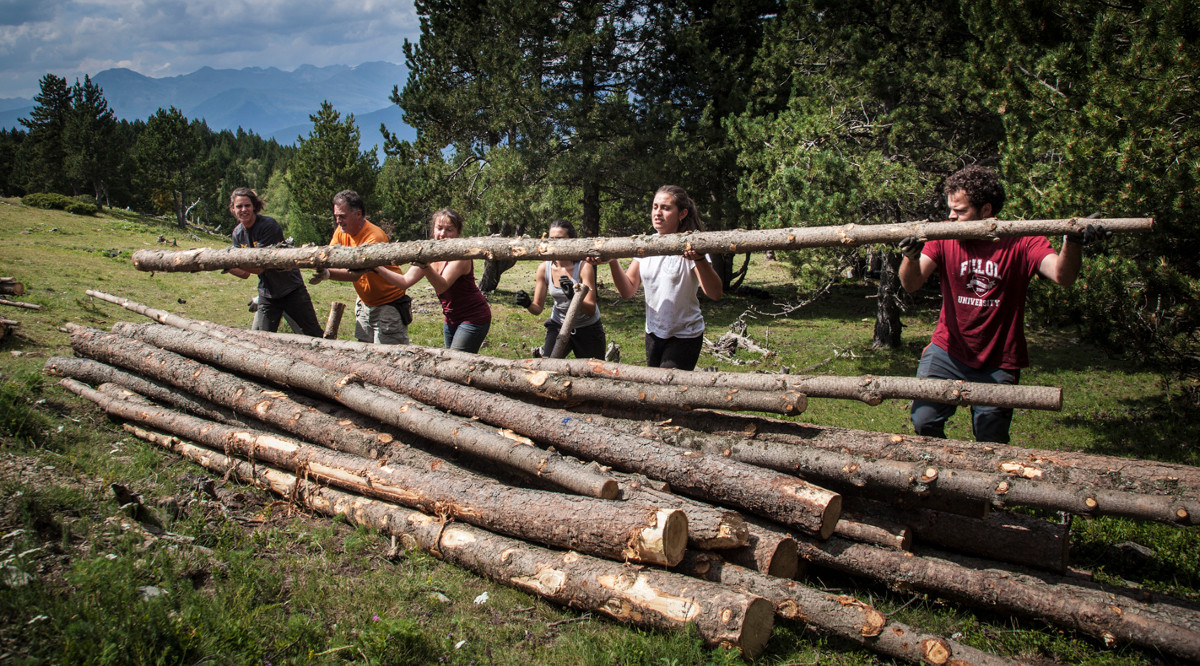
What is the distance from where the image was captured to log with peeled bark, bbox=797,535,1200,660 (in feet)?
9.93

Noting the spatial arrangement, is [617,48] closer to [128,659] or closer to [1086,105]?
[1086,105]

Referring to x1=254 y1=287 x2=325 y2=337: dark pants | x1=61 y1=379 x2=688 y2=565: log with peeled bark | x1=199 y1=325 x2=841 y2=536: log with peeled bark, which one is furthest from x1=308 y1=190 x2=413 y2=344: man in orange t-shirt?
x1=61 y1=379 x2=688 y2=565: log with peeled bark

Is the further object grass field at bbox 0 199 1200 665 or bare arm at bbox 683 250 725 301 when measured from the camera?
bare arm at bbox 683 250 725 301

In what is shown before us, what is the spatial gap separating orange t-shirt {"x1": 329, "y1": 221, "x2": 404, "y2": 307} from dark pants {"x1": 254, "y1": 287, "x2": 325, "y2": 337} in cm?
86

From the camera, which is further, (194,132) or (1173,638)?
(194,132)

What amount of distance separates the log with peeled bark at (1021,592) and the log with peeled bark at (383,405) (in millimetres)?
1466

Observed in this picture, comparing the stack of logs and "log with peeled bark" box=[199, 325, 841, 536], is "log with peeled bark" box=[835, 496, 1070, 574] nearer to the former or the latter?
the stack of logs

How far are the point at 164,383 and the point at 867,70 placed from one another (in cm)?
1129

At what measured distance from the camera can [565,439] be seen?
4.12m

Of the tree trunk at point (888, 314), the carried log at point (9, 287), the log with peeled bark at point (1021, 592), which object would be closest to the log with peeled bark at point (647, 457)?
the log with peeled bark at point (1021, 592)

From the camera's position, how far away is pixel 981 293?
4.25 m

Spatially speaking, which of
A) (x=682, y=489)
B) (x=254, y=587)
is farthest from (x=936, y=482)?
(x=254, y=587)

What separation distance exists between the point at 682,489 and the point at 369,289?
167 inches

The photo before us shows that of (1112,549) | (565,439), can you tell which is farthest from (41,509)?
(1112,549)
